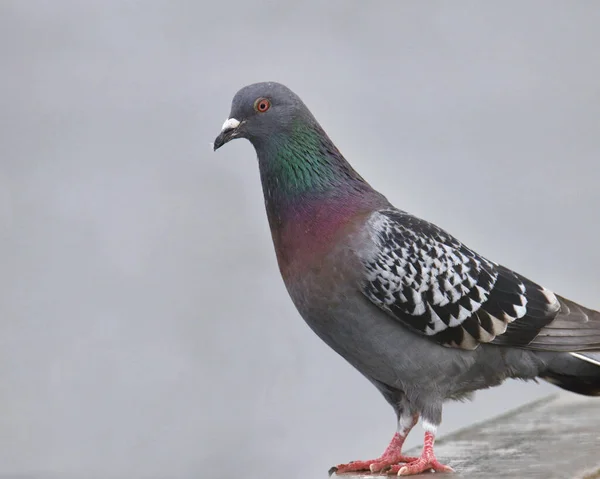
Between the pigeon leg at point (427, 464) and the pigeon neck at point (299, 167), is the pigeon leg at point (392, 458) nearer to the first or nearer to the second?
the pigeon leg at point (427, 464)

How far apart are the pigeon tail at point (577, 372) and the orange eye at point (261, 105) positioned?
1757 mm

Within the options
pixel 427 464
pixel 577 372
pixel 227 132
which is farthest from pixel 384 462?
pixel 227 132

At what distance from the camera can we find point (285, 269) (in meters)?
5.06

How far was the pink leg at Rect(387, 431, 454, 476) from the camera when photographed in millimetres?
4879

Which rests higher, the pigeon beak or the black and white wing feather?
the pigeon beak

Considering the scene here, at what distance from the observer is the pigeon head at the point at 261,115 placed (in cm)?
508

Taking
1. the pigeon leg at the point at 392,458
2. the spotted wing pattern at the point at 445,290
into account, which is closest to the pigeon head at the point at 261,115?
the spotted wing pattern at the point at 445,290

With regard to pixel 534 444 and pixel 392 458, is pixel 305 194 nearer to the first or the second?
pixel 392 458

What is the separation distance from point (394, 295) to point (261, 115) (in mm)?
1005

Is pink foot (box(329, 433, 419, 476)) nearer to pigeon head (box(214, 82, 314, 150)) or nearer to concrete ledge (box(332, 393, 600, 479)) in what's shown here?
concrete ledge (box(332, 393, 600, 479))

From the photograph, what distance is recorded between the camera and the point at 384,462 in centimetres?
511

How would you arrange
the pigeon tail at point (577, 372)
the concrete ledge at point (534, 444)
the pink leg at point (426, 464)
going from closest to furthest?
the concrete ledge at point (534, 444) < the pink leg at point (426, 464) < the pigeon tail at point (577, 372)

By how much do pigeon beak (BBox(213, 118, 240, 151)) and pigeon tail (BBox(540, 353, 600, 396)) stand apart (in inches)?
71.0

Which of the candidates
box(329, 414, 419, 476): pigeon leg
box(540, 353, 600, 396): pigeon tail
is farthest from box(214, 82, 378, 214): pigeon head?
box(540, 353, 600, 396): pigeon tail
